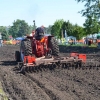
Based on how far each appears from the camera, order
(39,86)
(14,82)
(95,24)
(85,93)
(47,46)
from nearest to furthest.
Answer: (85,93), (39,86), (14,82), (47,46), (95,24)

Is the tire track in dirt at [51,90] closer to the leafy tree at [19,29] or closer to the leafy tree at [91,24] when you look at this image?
the leafy tree at [91,24]

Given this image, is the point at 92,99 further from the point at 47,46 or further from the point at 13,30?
the point at 13,30

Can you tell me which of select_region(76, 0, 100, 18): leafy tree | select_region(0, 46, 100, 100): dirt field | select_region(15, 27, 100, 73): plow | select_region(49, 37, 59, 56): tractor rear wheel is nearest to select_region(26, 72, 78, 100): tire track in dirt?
select_region(0, 46, 100, 100): dirt field

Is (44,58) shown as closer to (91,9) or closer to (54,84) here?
(54,84)

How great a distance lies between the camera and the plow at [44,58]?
14.5m

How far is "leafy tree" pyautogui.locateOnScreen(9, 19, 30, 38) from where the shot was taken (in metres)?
132

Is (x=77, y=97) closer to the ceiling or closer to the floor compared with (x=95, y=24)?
closer to the floor

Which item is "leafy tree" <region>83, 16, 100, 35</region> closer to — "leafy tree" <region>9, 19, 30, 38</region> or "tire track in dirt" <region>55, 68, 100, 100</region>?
"tire track in dirt" <region>55, 68, 100, 100</region>

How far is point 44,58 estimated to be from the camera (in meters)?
15.1

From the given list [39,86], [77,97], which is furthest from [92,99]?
[39,86]

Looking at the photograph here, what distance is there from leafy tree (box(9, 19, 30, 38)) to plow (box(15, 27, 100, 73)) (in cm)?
11326

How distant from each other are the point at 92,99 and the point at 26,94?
6.69 ft

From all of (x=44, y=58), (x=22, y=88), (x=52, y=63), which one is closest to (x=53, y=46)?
(x=44, y=58)

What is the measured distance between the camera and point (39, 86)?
10781 mm
